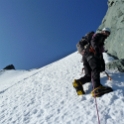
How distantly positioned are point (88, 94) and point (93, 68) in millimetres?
1004

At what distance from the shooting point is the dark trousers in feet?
22.9

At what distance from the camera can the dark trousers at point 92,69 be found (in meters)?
6.99

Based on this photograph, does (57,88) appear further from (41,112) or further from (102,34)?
(102,34)

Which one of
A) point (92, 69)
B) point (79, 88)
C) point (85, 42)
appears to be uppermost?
point (85, 42)

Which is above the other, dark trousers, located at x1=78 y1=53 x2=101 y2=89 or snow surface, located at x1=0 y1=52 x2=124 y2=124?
dark trousers, located at x1=78 y1=53 x2=101 y2=89

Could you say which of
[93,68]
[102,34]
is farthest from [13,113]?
[102,34]

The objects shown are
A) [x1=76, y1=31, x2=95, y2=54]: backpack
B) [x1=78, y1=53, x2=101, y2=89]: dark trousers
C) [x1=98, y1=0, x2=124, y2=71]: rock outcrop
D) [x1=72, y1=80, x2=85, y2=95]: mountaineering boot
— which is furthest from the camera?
[x1=98, y1=0, x2=124, y2=71]: rock outcrop

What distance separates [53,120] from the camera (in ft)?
20.2

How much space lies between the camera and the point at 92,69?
24.5 ft

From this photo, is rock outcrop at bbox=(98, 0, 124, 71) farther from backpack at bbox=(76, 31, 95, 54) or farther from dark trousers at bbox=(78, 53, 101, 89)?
backpack at bbox=(76, 31, 95, 54)

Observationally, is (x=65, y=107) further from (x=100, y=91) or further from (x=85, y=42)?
(x=85, y=42)

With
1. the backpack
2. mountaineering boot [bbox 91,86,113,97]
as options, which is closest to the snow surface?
mountaineering boot [bbox 91,86,113,97]

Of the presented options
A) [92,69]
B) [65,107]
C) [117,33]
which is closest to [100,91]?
[92,69]

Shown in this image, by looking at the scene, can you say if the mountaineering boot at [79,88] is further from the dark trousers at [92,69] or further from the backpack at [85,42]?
the backpack at [85,42]
